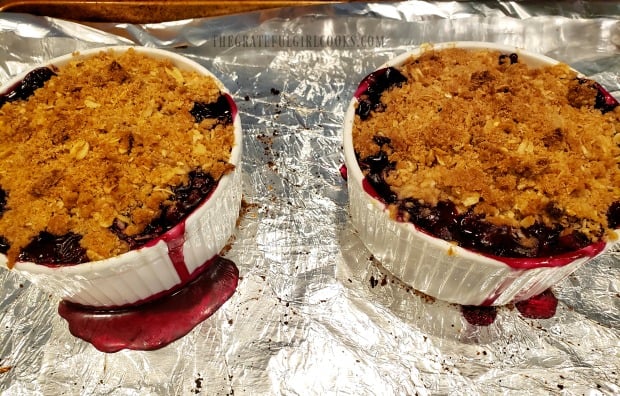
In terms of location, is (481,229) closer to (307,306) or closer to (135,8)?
(307,306)

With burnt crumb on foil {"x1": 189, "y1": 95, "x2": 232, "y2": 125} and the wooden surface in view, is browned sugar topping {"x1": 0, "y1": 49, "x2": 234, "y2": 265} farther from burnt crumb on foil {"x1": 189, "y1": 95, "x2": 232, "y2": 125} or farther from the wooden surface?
the wooden surface

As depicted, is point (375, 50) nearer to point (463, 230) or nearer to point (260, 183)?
point (260, 183)

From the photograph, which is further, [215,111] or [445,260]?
[215,111]

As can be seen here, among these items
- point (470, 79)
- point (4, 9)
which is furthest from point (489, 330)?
point (4, 9)

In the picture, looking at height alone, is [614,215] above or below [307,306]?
above

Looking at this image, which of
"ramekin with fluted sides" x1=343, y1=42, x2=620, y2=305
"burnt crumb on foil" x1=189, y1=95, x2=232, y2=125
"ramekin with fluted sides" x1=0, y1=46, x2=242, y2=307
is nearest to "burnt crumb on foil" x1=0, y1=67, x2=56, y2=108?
"ramekin with fluted sides" x1=0, y1=46, x2=242, y2=307

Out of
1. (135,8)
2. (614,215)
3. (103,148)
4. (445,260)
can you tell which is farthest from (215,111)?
(614,215)

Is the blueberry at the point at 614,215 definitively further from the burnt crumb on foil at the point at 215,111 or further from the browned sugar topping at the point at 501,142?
the burnt crumb on foil at the point at 215,111
